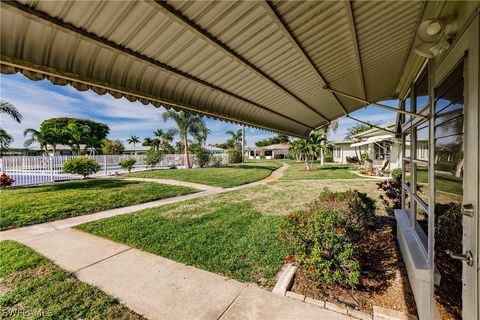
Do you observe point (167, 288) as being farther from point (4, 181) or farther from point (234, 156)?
point (234, 156)

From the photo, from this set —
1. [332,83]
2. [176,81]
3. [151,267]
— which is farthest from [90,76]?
[332,83]

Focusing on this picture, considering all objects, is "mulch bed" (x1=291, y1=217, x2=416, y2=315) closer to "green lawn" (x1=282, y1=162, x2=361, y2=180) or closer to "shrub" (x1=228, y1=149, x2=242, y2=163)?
"green lawn" (x1=282, y1=162, x2=361, y2=180)

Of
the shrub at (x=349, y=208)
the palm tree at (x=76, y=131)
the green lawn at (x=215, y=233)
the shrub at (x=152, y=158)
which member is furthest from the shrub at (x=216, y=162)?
the shrub at (x=349, y=208)

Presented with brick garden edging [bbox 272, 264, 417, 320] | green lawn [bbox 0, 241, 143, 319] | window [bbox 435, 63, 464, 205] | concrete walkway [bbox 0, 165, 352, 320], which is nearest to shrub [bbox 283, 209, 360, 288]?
brick garden edging [bbox 272, 264, 417, 320]

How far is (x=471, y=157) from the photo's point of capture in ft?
5.38

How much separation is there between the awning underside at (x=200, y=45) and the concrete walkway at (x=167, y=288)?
2906mm

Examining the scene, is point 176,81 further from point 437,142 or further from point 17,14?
point 437,142

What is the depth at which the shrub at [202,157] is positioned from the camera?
1097 inches

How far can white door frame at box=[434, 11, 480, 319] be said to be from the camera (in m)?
1.56

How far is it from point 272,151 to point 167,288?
60094 mm

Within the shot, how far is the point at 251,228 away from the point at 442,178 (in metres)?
4.73

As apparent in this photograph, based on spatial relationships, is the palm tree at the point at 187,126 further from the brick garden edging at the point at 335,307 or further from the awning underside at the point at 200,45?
the brick garden edging at the point at 335,307

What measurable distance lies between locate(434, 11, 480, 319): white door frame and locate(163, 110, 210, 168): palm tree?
2585 cm

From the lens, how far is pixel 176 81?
10.3ft
